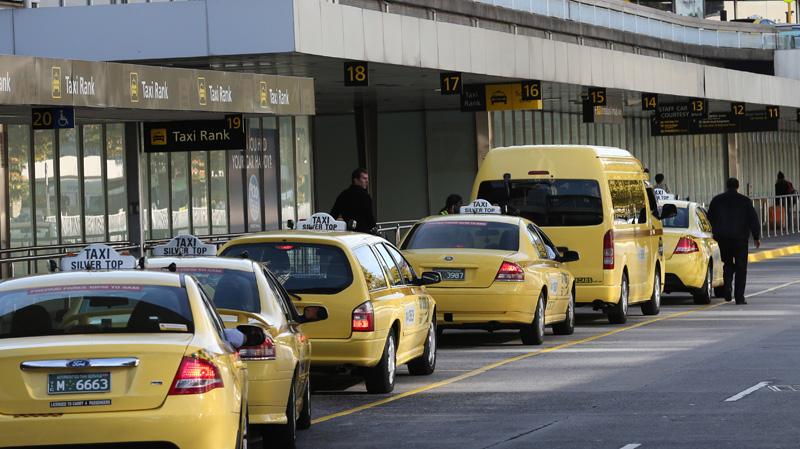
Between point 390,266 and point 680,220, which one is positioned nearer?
point 390,266

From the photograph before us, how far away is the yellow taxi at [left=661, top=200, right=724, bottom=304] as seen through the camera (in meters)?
28.1

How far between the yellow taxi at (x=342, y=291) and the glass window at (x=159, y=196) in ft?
59.6

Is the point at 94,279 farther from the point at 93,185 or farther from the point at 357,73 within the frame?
the point at 93,185

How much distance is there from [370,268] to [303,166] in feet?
82.4

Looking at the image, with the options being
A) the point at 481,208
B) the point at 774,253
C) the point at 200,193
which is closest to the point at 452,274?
the point at 481,208

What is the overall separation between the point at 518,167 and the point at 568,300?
2581 millimetres

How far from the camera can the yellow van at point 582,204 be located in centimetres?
2345

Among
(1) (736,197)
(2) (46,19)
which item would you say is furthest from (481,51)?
(2) (46,19)

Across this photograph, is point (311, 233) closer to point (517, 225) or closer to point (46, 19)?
point (517, 225)

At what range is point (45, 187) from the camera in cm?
2988

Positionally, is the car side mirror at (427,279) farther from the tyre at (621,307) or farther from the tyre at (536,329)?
the tyre at (621,307)

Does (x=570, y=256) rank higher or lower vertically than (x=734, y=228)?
lower

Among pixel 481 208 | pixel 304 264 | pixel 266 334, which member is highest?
pixel 481 208

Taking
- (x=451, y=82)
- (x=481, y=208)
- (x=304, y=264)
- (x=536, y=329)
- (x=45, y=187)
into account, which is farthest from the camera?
(x=451, y=82)
